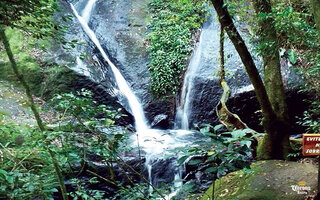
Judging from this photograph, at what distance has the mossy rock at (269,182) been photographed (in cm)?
295

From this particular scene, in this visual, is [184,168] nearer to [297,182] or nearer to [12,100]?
[297,182]

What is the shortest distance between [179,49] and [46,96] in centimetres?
540

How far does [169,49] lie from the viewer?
33.3 ft

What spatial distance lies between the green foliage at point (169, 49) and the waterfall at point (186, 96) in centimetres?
30

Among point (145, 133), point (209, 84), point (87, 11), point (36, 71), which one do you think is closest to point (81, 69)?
point (36, 71)

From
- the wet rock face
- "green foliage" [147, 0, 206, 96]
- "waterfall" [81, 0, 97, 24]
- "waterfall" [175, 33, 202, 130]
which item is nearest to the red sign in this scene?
the wet rock face

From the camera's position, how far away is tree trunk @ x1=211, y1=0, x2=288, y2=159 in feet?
10.0

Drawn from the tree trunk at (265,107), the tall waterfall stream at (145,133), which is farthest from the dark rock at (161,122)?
the tree trunk at (265,107)

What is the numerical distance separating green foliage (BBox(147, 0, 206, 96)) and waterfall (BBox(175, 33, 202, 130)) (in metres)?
0.30

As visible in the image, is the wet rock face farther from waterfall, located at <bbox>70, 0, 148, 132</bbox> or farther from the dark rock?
waterfall, located at <bbox>70, 0, 148, 132</bbox>

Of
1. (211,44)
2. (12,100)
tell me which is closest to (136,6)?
(211,44)

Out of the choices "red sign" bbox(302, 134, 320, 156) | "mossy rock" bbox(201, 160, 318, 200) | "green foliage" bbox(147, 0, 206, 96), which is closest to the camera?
"red sign" bbox(302, 134, 320, 156)

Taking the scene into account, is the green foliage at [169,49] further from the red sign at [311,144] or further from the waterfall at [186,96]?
the red sign at [311,144]

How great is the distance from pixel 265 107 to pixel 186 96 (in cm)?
517
